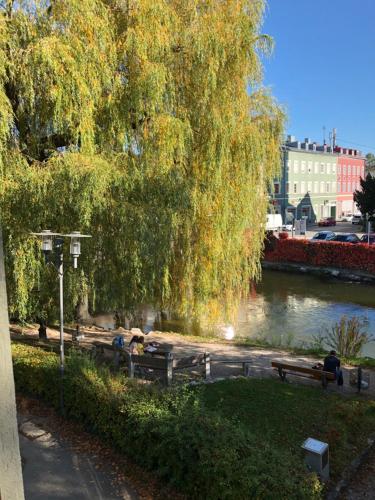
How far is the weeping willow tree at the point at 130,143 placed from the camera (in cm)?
903

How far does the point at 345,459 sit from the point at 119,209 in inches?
236

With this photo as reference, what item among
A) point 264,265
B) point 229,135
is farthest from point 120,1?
point 264,265

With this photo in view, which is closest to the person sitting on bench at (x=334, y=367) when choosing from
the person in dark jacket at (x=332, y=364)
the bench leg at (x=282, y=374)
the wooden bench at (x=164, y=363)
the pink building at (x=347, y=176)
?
the person in dark jacket at (x=332, y=364)

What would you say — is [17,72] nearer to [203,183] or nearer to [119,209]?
[119,209]

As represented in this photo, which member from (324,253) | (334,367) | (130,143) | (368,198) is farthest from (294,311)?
(368,198)

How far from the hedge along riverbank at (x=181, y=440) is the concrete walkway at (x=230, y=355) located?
12.9ft

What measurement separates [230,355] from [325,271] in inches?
900

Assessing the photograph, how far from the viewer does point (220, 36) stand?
439 inches

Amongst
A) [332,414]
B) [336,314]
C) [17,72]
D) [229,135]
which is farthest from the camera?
[336,314]

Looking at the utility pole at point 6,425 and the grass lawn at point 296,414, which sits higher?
the utility pole at point 6,425

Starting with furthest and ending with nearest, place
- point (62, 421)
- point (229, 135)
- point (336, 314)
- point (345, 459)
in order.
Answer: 1. point (336, 314)
2. point (229, 135)
3. point (62, 421)
4. point (345, 459)

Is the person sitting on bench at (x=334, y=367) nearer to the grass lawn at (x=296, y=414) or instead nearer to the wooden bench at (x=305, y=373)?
the wooden bench at (x=305, y=373)

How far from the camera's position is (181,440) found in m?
5.68

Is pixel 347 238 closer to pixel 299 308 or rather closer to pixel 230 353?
pixel 299 308
